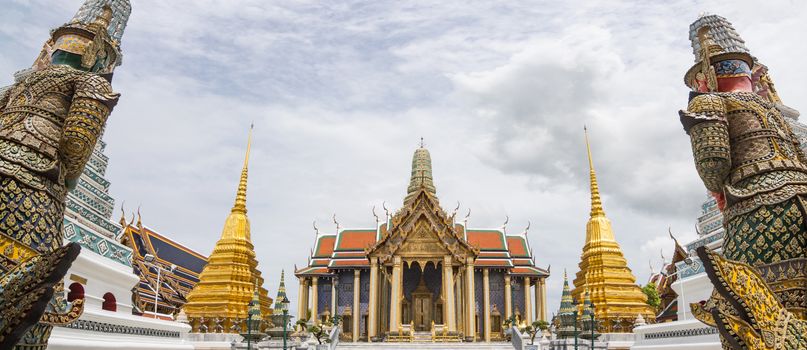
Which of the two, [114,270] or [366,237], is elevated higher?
[366,237]

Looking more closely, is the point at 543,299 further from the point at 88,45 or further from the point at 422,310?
the point at 88,45

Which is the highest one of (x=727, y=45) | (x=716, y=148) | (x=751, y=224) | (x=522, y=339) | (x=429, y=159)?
(x=429, y=159)

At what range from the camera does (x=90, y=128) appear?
4.00m

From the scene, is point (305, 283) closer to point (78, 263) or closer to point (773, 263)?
point (78, 263)

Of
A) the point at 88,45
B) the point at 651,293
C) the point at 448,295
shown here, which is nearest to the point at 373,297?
the point at 448,295

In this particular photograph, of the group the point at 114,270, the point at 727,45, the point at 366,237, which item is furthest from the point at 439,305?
the point at 727,45

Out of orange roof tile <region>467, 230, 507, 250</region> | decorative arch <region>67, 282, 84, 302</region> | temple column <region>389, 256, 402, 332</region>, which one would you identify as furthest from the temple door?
decorative arch <region>67, 282, 84, 302</region>

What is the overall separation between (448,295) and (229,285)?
9512mm

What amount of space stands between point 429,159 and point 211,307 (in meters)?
18.2

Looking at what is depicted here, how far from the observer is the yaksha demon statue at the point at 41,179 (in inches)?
125

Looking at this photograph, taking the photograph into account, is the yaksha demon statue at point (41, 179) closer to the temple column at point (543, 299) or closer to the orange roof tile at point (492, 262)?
the orange roof tile at point (492, 262)

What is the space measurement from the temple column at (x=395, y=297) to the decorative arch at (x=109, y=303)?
14.9 m

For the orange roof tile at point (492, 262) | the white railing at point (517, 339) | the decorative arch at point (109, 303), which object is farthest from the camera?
the orange roof tile at point (492, 262)

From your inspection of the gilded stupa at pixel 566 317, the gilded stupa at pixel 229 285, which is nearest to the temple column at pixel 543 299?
the gilded stupa at pixel 229 285
